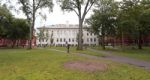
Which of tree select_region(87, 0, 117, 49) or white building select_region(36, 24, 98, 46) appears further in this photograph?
white building select_region(36, 24, 98, 46)

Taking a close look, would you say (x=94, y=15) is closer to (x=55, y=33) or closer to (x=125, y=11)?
(x=125, y=11)

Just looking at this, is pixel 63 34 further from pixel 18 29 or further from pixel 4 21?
pixel 4 21

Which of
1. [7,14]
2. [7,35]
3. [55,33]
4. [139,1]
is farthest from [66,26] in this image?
[139,1]

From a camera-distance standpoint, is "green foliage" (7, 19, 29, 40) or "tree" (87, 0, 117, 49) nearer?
"tree" (87, 0, 117, 49)

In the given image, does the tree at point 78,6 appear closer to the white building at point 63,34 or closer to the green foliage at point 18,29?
the green foliage at point 18,29

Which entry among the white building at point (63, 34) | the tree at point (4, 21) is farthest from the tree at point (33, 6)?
the white building at point (63, 34)

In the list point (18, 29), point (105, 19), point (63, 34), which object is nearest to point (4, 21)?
point (18, 29)

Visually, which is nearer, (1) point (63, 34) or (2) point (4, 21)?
(2) point (4, 21)

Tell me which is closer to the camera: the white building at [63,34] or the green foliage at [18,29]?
the green foliage at [18,29]

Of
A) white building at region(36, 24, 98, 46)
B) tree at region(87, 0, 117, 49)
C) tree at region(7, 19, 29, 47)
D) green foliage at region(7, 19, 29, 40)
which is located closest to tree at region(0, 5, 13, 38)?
tree at region(7, 19, 29, 47)

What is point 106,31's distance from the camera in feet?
219

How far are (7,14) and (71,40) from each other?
325 feet

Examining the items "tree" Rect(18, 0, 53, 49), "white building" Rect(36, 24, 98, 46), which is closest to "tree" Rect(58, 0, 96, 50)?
"tree" Rect(18, 0, 53, 49)

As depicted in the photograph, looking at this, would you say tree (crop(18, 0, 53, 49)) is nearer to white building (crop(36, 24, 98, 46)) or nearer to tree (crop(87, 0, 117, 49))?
tree (crop(87, 0, 117, 49))
